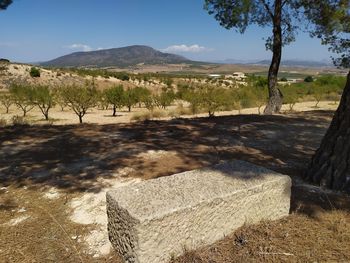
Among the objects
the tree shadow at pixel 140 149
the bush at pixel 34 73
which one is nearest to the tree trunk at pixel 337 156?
the tree shadow at pixel 140 149

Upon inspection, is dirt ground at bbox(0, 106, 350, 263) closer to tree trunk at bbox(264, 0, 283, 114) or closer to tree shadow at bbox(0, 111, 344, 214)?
tree shadow at bbox(0, 111, 344, 214)

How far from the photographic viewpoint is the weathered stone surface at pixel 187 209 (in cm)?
243

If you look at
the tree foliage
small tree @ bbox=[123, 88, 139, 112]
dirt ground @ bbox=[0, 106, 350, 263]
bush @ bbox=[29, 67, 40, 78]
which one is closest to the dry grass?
dirt ground @ bbox=[0, 106, 350, 263]

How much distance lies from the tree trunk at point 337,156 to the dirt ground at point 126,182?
199mm

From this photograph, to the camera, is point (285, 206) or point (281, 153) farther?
point (281, 153)

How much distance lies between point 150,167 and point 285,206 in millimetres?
1967

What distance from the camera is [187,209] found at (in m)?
2.53

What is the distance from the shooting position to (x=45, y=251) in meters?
2.72

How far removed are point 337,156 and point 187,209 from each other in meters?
2.29

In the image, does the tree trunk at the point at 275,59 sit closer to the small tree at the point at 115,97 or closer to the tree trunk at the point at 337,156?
the tree trunk at the point at 337,156

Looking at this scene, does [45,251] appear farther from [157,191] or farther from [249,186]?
[249,186]

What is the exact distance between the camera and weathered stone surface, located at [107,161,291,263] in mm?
2432

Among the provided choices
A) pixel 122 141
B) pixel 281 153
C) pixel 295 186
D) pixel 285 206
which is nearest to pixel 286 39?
pixel 281 153

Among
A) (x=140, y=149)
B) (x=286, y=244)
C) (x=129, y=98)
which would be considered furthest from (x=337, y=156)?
(x=129, y=98)
